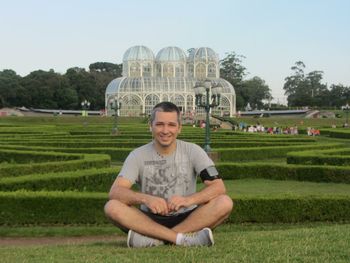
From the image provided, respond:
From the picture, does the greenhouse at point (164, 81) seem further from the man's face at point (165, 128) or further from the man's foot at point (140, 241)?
the man's foot at point (140, 241)

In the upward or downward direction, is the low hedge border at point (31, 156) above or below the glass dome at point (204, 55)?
below

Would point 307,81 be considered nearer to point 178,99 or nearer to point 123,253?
point 178,99

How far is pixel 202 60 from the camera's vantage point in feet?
244

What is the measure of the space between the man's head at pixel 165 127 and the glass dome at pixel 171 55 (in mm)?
67185

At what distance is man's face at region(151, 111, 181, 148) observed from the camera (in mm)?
5555

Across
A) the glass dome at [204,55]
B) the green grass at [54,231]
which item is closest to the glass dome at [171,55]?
the glass dome at [204,55]

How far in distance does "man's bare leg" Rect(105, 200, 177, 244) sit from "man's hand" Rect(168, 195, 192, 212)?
0.20m

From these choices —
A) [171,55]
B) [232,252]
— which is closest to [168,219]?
[232,252]

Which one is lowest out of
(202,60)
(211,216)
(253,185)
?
(253,185)

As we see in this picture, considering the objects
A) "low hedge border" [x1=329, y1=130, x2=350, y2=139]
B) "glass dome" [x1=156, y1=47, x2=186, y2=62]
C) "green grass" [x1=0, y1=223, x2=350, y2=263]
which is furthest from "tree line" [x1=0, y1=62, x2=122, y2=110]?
"green grass" [x1=0, y1=223, x2=350, y2=263]

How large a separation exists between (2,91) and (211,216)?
79.8 metres

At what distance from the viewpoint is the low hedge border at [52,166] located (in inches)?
503

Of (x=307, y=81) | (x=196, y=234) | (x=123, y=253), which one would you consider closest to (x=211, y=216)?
(x=196, y=234)

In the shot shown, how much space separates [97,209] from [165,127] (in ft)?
14.4
